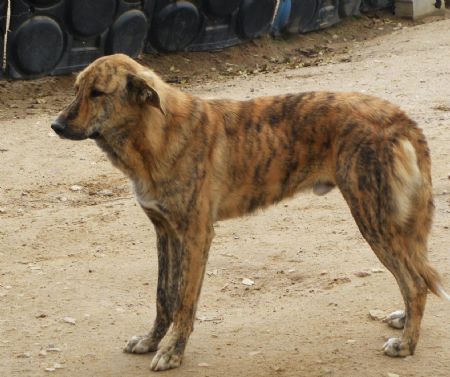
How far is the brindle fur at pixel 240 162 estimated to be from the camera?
529cm

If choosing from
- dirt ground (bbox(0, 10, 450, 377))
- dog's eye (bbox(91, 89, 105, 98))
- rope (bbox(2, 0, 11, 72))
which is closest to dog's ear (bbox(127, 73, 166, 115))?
dog's eye (bbox(91, 89, 105, 98))

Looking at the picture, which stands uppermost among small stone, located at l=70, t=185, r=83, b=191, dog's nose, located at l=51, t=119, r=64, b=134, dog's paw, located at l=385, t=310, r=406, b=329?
dog's nose, located at l=51, t=119, r=64, b=134

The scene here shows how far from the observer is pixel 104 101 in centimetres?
529

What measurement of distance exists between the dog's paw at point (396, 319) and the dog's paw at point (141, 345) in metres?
1.29

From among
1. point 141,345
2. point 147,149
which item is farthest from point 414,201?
Result: point 141,345

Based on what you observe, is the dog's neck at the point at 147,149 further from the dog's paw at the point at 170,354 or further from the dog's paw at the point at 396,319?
the dog's paw at the point at 396,319

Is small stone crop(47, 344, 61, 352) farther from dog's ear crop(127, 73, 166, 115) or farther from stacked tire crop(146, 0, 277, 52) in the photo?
stacked tire crop(146, 0, 277, 52)

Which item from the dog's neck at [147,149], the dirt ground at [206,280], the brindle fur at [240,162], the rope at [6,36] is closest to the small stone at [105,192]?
the dirt ground at [206,280]

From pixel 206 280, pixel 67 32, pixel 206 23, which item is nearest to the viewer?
pixel 206 280

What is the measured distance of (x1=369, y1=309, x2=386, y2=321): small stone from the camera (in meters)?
5.83

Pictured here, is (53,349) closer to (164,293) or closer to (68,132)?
(164,293)

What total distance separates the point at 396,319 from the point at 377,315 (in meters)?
0.15

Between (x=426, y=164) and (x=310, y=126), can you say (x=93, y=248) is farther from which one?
(x=426, y=164)

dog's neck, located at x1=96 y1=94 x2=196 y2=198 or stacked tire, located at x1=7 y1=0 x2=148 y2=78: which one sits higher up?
dog's neck, located at x1=96 y1=94 x2=196 y2=198
